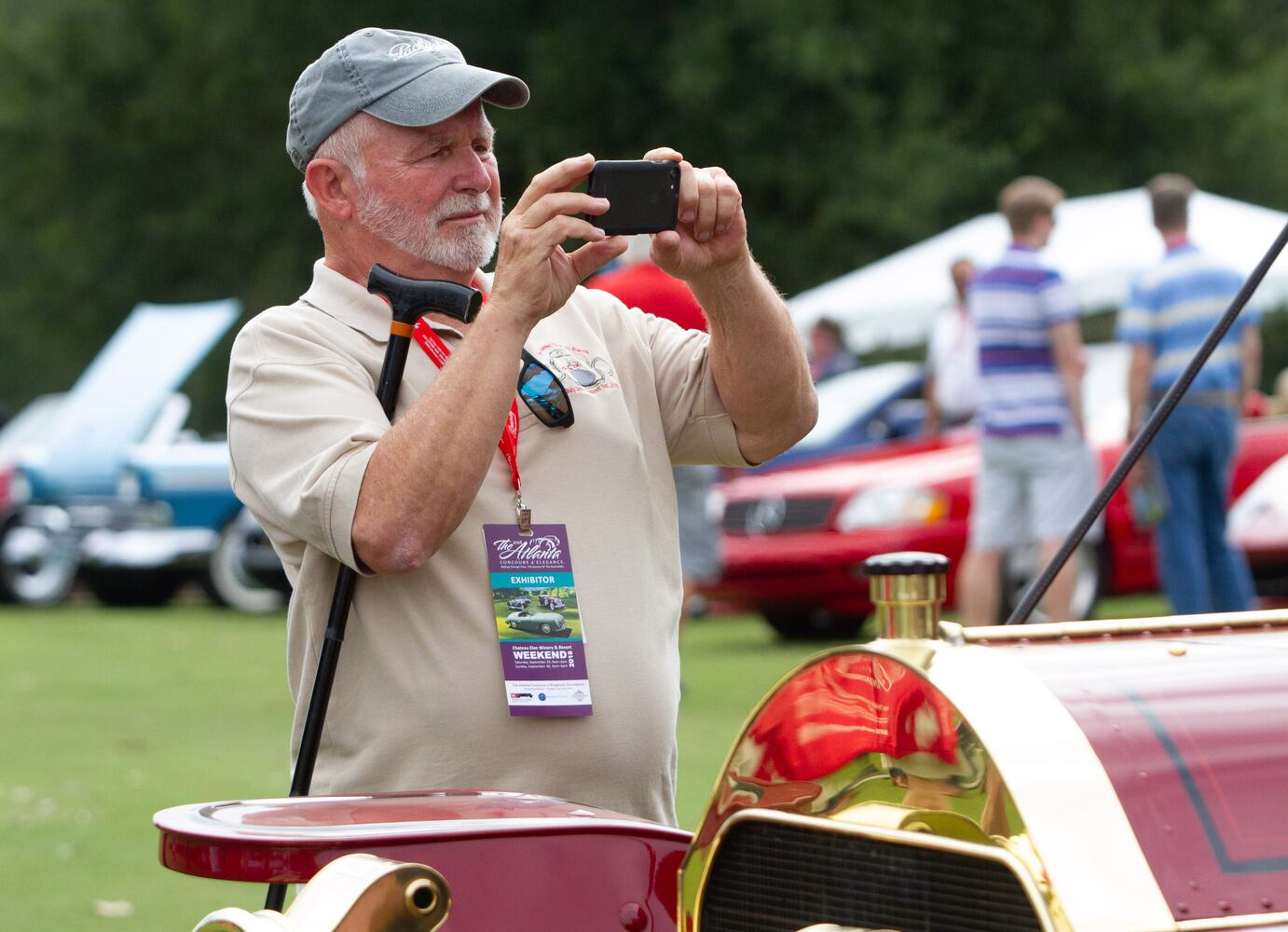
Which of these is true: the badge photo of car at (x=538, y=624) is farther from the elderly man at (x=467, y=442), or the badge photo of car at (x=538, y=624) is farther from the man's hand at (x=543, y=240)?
the man's hand at (x=543, y=240)

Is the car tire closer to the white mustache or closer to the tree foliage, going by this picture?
the tree foliage

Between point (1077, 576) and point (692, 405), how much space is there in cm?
754

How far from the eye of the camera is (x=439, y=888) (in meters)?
1.88

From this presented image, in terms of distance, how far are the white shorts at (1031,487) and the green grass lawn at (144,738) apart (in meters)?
1.23

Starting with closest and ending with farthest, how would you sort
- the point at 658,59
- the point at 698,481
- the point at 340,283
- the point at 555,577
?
the point at 555,577 → the point at 340,283 → the point at 698,481 → the point at 658,59

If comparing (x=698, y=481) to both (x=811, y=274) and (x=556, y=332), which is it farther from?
(x=811, y=274)

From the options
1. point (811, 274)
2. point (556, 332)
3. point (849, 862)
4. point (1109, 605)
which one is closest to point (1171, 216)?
point (1109, 605)

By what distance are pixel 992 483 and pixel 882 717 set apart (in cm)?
687

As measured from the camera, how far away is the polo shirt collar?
281 centimetres

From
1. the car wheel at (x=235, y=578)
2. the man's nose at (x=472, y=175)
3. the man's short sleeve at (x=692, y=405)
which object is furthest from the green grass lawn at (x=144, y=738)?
the man's nose at (x=472, y=175)

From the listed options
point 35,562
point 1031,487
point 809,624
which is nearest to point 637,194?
point 1031,487

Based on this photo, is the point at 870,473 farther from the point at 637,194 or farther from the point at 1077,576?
the point at 637,194

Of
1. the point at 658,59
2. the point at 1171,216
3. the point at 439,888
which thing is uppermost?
the point at 658,59

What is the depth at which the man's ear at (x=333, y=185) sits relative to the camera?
286 cm
